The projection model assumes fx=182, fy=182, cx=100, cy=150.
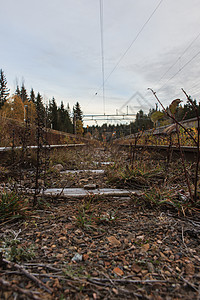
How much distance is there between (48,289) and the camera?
85cm

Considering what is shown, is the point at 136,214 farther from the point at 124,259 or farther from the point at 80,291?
the point at 80,291

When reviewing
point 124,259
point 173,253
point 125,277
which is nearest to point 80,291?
point 125,277

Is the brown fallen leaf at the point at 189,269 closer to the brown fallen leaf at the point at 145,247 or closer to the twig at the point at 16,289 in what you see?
the brown fallen leaf at the point at 145,247

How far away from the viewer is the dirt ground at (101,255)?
87cm

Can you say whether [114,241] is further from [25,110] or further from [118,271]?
[25,110]

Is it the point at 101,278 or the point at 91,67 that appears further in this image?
→ the point at 91,67

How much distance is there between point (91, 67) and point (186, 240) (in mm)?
22404

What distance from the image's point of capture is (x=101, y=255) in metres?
1.15

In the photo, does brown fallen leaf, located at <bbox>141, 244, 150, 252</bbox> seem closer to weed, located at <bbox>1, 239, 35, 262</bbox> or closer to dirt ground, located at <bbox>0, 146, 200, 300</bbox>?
dirt ground, located at <bbox>0, 146, 200, 300</bbox>

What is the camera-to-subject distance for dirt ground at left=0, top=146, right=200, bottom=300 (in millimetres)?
869

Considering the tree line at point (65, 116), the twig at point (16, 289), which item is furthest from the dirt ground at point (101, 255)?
the tree line at point (65, 116)

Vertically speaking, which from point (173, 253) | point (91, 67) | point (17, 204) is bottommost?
point (173, 253)

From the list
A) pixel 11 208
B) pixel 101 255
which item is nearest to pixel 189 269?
pixel 101 255

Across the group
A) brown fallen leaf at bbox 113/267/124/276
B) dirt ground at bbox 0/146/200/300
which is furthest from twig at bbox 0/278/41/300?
brown fallen leaf at bbox 113/267/124/276
